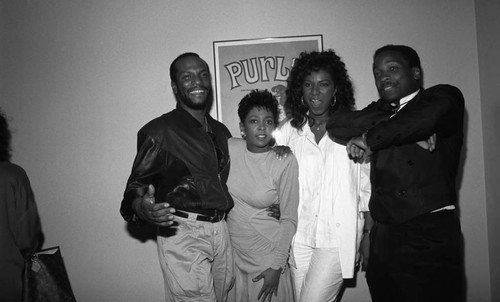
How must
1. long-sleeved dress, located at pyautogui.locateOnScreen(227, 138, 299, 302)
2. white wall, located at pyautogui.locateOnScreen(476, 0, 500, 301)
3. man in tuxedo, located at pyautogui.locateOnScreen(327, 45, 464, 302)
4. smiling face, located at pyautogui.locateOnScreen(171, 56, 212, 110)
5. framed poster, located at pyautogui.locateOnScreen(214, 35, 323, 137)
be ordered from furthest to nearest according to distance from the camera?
framed poster, located at pyautogui.locateOnScreen(214, 35, 323, 137) → white wall, located at pyautogui.locateOnScreen(476, 0, 500, 301) → smiling face, located at pyautogui.locateOnScreen(171, 56, 212, 110) → long-sleeved dress, located at pyautogui.locateOnScreen(227, 138, 299, 302) → man in tuxedo, located at pyautogui.locateOnScreen(327, 45, 464, 302)

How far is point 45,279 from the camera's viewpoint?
276 centimetres

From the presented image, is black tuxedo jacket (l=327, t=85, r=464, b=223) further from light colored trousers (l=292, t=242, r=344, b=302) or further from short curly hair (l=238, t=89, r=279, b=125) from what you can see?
short curly hair (l=238, t=89, r=279, b=125)

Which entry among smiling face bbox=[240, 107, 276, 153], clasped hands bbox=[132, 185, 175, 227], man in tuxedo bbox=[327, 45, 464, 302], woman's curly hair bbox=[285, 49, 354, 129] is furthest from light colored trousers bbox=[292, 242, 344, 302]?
clasped hands bbox=[132, 185, 175, 227]

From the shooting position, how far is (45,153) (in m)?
3.57

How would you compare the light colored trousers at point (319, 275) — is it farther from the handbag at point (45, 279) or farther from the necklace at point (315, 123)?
the handbag at point (45, 279)

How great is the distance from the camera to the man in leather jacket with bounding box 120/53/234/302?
2.31 m

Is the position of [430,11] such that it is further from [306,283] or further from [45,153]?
[45,153]

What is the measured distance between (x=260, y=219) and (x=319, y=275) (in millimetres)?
523

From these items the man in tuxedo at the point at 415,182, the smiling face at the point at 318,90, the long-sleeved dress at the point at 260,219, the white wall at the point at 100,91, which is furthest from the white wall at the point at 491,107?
the long-sleeved dress at the point at 260,219

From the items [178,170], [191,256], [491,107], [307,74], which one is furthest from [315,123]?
[491,107]

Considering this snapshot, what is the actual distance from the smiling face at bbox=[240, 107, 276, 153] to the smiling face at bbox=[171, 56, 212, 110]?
0.35 m

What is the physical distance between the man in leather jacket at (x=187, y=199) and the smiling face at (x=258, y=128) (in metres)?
0.27

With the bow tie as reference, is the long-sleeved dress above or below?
below

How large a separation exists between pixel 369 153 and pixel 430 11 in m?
2.08
